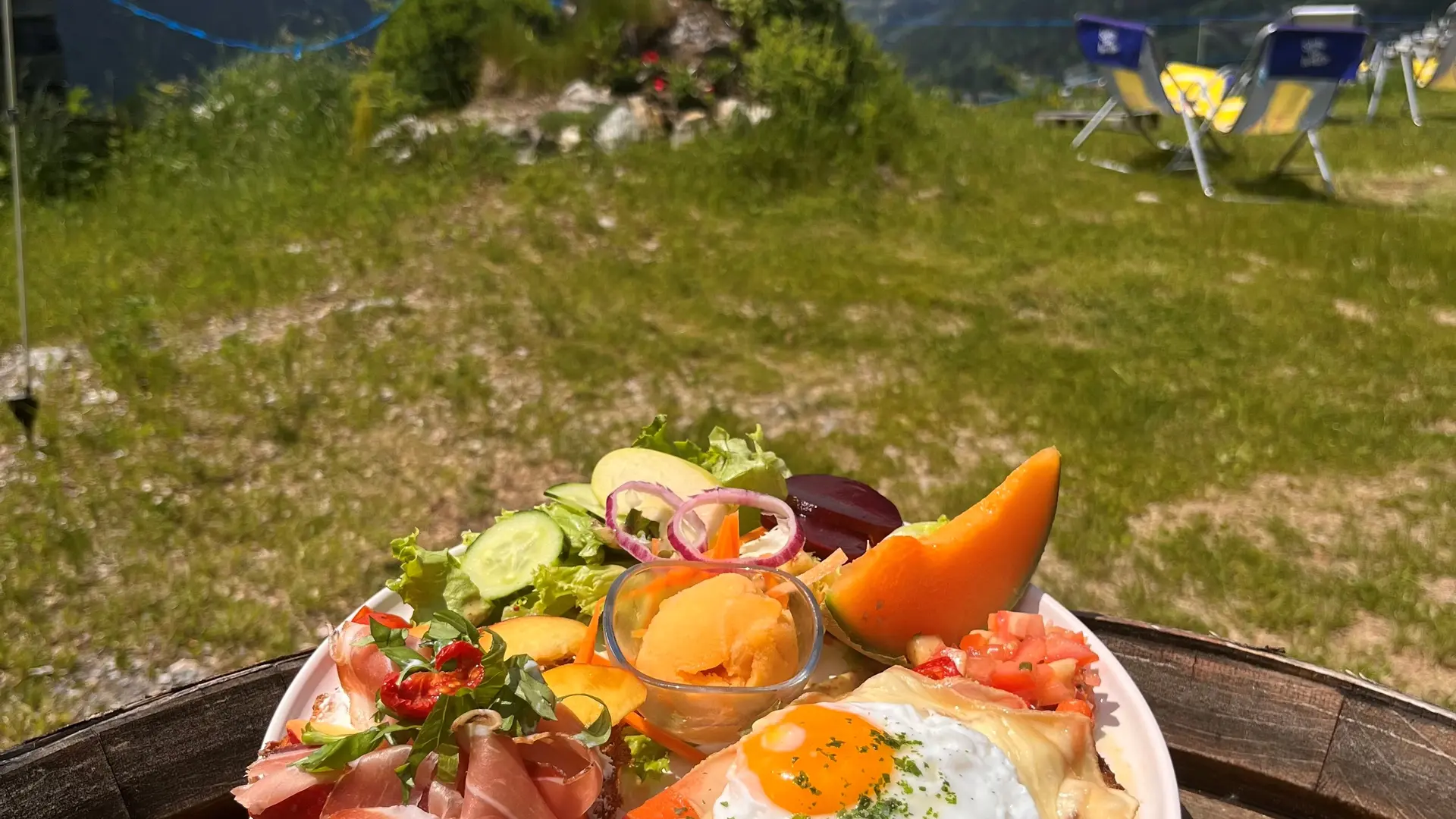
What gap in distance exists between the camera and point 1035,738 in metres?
1.61

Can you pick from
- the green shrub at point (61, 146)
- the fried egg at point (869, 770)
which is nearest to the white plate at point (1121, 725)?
the fried egg at point (869, 770)

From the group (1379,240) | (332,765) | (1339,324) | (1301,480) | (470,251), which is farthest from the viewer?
(1379,240)

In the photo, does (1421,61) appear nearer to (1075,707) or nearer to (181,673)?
(1075,707)

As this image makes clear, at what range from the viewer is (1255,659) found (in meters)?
1.96

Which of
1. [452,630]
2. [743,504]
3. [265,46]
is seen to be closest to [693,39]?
[265,46]

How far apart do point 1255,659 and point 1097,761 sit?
0.54 metres

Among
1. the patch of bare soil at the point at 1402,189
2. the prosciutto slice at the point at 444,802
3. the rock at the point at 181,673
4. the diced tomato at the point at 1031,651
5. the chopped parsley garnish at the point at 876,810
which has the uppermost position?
the chopped parsley garnish at the point at 876,810

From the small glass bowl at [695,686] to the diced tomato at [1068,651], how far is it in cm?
43

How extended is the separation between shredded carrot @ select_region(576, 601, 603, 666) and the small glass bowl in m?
0.04

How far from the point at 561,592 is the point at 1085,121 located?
35.8 ft

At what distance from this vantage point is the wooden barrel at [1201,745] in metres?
1.71

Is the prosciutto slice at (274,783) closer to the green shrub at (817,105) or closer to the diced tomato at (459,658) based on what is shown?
the diced tomato at (459,658)

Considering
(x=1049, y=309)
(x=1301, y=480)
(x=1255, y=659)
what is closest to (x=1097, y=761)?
(x=1255, y=659)

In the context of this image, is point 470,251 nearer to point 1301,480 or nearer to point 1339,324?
point 1301,480
